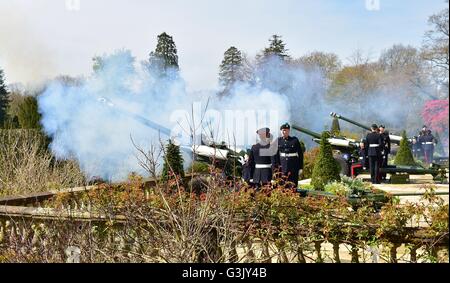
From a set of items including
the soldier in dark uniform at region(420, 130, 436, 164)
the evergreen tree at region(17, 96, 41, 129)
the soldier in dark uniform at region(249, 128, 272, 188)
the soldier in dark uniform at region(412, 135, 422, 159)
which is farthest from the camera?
the soldier in dark uniform at region(412, 135, 422, 159)

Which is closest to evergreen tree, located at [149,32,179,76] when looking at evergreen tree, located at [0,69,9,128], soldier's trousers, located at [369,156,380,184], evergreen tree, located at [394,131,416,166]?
soldier's trousers, located at [369,156,380,184]

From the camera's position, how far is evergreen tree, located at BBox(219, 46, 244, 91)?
49.2ft

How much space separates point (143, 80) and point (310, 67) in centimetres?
847

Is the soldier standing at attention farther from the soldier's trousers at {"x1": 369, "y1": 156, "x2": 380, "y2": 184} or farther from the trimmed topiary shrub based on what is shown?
the soldier's trousers at {"x1": 369, "y1": 156, "x2": 380, "y2": 184}

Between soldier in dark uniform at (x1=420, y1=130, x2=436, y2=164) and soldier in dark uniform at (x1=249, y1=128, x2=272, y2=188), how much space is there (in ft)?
33.0

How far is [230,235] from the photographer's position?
4328 millimetres

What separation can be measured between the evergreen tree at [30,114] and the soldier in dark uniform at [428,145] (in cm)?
1135

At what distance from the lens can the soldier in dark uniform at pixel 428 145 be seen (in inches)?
690

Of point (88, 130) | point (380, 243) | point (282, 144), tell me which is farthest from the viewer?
point (88, 130)

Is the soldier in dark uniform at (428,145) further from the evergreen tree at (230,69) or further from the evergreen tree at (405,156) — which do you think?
the evergreen tree at (230,69)

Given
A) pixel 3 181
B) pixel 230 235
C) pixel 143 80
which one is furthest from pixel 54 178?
pixel 230 235

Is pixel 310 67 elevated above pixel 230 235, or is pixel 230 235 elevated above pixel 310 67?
pixel 310 67
